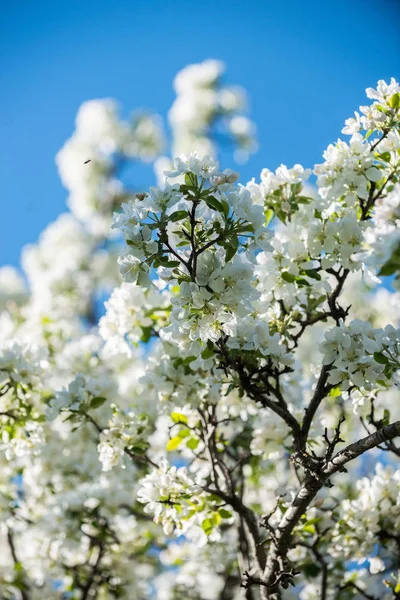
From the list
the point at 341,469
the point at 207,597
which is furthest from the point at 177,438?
Answer: the point at 207,597

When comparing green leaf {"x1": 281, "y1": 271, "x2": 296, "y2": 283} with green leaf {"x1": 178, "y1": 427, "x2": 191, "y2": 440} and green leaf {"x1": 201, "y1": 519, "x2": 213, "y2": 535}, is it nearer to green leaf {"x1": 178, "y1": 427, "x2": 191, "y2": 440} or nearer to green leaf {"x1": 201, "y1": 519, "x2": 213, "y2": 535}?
green leaf {"x1": 178, "y1": 427, "x2": 191, "y2": 440}

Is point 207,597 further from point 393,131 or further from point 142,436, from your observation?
point 393,131

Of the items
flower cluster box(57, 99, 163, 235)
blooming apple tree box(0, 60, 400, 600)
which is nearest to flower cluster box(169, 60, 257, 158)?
flower cluster box(57, 99, 163, 235)

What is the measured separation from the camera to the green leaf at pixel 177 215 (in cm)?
178

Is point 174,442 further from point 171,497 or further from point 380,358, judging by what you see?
point 380,358

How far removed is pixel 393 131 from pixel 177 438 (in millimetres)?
1746

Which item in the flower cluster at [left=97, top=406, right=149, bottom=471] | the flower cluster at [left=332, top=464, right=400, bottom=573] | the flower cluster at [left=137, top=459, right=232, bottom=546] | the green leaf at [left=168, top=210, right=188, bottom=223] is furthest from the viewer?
the flower cluster at [left=332, top=464, right=400, bottom=573]

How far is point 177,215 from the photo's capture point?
178 cm

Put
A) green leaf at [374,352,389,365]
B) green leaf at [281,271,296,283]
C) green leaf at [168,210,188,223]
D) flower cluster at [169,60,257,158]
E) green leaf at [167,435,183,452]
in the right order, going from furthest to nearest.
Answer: flower cluster at [169,60,257,158] < green leaf at [167,435,183,452] < green leaf at [281,271,296,283] < green leaf at [374,352,389,365] < green leaf at [168,210,188,223]

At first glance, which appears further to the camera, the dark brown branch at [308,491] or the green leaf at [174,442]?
the green leaf at [174,442]

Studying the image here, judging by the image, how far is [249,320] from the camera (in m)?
2.24

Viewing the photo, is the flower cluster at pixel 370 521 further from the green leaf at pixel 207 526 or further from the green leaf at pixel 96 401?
the green leaf at pixel 96 401

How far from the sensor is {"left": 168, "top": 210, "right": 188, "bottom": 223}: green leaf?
1.78 metres

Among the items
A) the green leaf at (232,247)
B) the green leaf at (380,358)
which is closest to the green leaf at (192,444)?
the green leaf at (380,358)
